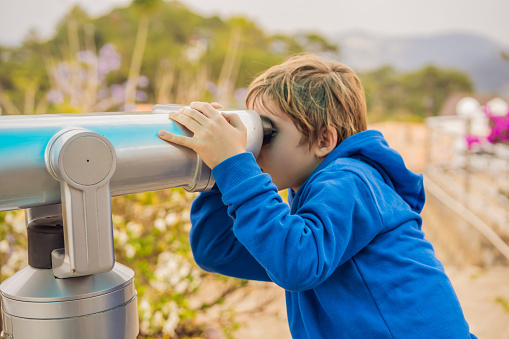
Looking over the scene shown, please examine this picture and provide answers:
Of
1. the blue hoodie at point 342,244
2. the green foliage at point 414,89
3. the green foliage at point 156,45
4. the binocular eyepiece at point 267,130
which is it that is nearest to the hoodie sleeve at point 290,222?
the blue hoodie at point 342,244

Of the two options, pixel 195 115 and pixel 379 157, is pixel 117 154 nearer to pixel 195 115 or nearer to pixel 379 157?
pixel 195 115

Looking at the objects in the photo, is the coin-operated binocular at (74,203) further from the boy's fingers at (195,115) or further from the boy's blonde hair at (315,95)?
the boy's blonde hair at (315,95)

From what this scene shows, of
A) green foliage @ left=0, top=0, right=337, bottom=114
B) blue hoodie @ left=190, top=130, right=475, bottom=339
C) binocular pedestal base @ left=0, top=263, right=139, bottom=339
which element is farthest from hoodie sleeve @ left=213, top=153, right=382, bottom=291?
green foliage @ left=0, top=0, right=337, bottom=114

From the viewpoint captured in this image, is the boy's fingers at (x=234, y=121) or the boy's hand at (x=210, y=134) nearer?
the boy's hand at (x=210, y=134)

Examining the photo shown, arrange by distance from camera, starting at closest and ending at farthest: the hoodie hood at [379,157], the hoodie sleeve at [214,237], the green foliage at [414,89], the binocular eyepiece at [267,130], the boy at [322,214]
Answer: the boy at [322,214] < the binocular eyepiece at [267,130] < the hoodie hood at [379,157] < the hoodie sleeve at [214,237] < the green foliage at [414,89]

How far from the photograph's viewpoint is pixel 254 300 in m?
2.97

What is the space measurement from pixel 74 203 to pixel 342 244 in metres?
0.46

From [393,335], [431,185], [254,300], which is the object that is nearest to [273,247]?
[393,335]

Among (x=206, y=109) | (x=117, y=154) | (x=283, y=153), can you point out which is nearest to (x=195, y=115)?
(x=206, y=109)

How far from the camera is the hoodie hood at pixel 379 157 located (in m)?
1.07

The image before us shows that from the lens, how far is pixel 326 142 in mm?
1112

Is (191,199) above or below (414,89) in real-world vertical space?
above

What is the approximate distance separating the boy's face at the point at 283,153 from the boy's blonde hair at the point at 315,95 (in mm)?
14

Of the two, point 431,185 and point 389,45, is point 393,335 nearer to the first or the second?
point 431,185
